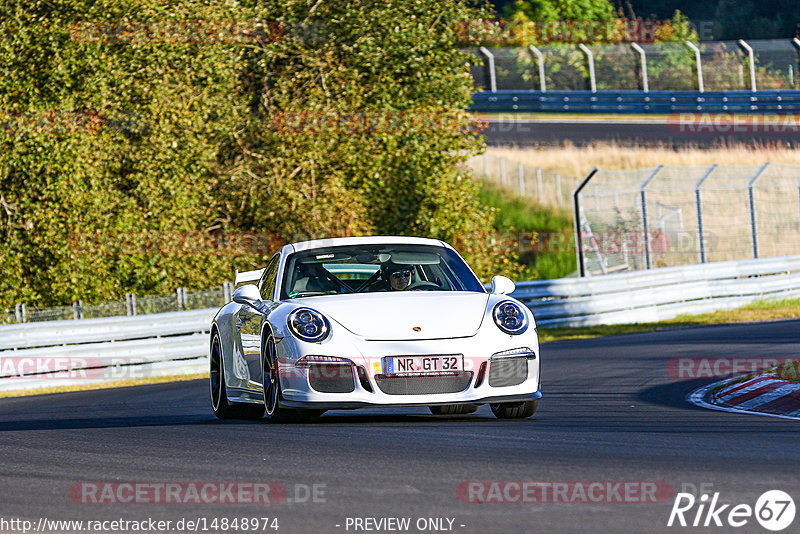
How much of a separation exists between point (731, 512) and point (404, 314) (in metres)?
3.79

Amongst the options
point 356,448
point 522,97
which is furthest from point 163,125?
point 522,97

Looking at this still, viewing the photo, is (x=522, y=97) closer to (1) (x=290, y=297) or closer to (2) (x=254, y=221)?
(2) (x=254, y=221)

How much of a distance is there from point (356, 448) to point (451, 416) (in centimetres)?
245

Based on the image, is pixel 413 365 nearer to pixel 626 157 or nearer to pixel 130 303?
pixel 130 303

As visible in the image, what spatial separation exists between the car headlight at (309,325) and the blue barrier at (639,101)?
39.0m

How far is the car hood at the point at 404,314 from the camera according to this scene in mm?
9023

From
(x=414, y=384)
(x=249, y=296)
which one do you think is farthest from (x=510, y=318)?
(x=249, y=296)

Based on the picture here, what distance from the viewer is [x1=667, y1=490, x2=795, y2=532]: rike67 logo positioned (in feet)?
17.9

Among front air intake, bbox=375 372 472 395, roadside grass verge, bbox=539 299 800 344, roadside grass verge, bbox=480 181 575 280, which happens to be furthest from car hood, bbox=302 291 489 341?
roadside grass verge, bbox=480 181 575 280

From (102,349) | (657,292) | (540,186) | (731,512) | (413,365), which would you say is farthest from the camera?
(540,186)

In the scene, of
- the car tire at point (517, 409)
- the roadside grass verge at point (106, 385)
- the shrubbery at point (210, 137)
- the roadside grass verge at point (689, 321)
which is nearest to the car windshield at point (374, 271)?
the car tire at point (517, 409)

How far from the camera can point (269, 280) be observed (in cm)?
1068

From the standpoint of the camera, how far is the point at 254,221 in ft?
89.5

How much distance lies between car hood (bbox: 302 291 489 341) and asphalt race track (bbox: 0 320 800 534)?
2.06ft
